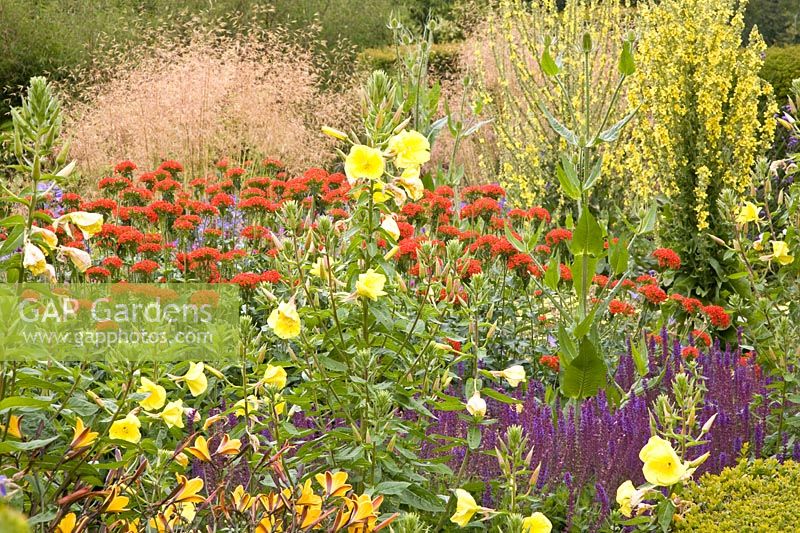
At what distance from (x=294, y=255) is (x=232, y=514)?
1.84ft

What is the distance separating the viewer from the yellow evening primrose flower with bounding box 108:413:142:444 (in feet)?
5.68

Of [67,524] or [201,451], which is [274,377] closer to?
[201,451]

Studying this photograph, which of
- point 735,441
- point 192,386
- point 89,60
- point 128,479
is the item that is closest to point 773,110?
point 735,441

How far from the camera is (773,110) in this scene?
445cm

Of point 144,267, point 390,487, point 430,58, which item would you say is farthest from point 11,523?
point 430,58

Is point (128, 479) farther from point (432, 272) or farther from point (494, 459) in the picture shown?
point (494, 459)

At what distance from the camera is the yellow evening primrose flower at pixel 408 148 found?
188cm

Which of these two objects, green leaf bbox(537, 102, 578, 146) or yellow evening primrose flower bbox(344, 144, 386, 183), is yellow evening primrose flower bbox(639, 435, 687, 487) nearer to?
yellow evening primrose flower bbox(344, 144, 386, 183)

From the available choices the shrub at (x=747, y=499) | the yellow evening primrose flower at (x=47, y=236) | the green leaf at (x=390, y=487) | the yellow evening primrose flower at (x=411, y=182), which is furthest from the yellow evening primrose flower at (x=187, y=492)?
the shrub at (x=747, y=499)

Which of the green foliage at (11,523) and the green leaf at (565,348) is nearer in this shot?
the green foliage at (11,523)

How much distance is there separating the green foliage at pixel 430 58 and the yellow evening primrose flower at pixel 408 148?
9617mm

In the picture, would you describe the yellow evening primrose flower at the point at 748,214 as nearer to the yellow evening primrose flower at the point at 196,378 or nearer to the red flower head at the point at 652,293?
the red flower head at the point at 652,293

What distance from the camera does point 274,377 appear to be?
1.90 meters

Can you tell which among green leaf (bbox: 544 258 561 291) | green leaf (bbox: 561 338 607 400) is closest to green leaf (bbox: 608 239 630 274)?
green leaf (bbox: 544 258 561 291)
